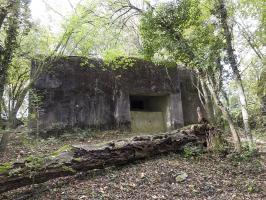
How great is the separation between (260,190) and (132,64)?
777 cm

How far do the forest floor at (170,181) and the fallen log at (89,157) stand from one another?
7.5 inches

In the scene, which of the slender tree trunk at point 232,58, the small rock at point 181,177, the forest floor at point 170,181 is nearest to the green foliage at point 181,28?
the slender tree trunk at point 232,58

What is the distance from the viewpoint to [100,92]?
1159cm

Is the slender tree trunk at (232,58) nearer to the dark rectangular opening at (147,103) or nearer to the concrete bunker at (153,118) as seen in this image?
the concrete bunker at (153,118)

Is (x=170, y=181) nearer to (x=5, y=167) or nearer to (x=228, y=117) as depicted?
(x=228, y=117)

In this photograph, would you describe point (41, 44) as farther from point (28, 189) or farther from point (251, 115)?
point (251, 115)

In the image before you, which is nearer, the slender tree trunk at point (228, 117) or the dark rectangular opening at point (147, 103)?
the slender tree trunk at point (228, 117)

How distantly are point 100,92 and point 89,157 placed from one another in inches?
236

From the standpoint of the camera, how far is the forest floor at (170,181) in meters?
5.08

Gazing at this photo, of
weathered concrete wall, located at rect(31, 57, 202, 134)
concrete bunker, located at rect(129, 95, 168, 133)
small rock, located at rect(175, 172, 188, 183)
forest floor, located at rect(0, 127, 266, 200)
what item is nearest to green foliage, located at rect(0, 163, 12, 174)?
forest floor, located at rect(0, 127, 266, 200)

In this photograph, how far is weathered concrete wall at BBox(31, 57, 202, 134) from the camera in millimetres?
10727

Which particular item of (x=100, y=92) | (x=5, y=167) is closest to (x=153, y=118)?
(x=100, y=92)

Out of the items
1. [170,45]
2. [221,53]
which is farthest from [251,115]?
[170,45]

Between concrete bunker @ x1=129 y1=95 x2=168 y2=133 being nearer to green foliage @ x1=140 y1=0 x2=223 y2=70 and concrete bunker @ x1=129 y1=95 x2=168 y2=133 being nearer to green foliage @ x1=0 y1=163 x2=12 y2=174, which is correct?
green foliage @ x1=140 y1=0 x2=223 y2=70
